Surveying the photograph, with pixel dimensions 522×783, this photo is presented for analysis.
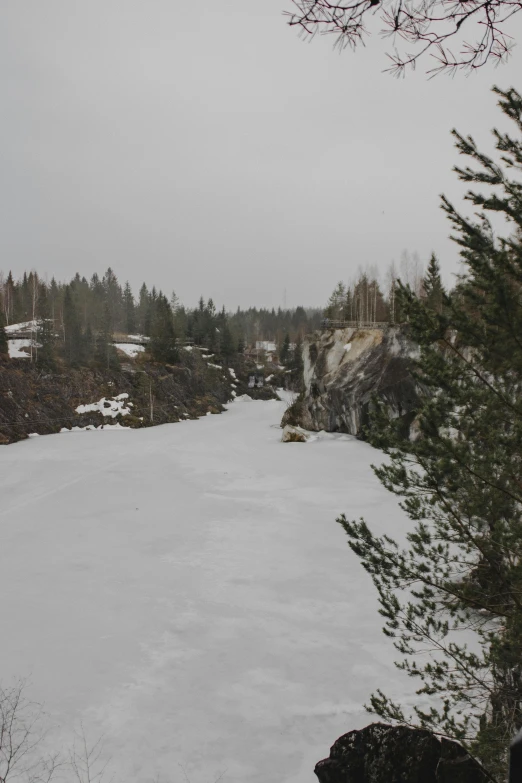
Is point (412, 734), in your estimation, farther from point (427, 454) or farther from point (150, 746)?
point (150, 746)

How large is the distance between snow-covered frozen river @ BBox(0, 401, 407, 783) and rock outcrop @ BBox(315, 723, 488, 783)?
188cm

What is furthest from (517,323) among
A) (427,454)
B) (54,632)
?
(54,632)

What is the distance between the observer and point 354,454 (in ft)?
88.8

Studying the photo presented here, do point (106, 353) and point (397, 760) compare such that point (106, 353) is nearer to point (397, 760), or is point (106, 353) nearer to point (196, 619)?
point (196, 619)

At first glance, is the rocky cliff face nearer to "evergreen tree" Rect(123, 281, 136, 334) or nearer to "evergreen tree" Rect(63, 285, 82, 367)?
"evergreen tree" Rect(63, 285, 82, 367)

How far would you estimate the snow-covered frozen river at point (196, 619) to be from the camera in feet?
22.2

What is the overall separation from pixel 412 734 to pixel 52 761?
5142mm

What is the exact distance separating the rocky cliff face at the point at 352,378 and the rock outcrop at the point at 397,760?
71.8ft

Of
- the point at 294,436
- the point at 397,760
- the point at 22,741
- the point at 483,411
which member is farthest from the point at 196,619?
the point at 294,436

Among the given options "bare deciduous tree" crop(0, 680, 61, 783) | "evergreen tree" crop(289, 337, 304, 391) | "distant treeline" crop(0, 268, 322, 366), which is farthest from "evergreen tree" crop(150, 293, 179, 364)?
"bare deciduous tree" crop(0, 680, 61, 783)

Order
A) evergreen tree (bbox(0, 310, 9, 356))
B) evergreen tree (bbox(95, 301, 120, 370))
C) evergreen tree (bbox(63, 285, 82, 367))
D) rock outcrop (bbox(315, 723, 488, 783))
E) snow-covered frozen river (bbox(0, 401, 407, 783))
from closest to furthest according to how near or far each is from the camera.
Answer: rock outcrop (bbox(315, 723, 488, 783))
snow-covered frozen river (bbox(0, 401, 407, 783))
evergreen tree (bbox(0, 310, 9, 356))
evergreen tree (bbox(63, 285, 82, 367))
evergreen tree (bbox(95, 301, 120, 370))

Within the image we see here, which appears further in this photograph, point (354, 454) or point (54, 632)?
point (354, 454)

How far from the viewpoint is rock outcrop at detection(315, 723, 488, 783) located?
4.19m

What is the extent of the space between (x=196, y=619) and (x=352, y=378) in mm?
23812
